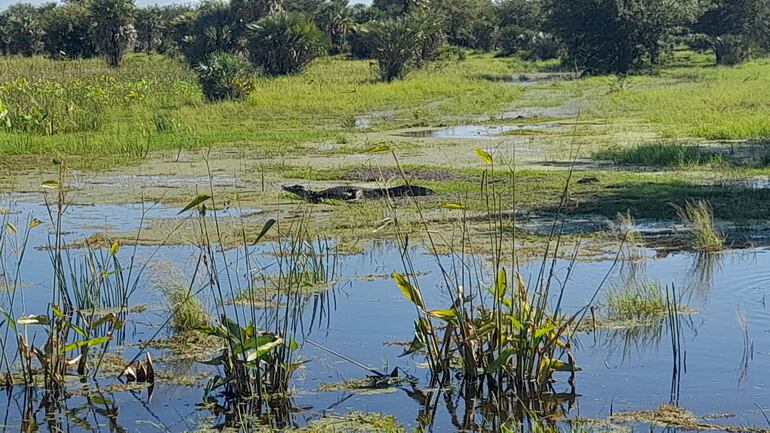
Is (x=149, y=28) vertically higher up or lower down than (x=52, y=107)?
higher up

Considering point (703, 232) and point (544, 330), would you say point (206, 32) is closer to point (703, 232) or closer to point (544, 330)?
point (703, 232)

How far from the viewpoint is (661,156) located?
48.9 feet

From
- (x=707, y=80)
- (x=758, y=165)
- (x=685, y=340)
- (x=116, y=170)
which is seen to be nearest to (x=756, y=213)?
(x=758, y=165)

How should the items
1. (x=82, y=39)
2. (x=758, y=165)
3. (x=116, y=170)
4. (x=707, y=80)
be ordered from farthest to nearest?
(x=82, y=39)
(x=707, y=80)
(x=116, y=170)
(x=758, y=165)

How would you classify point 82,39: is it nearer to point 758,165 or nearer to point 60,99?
point 60,99

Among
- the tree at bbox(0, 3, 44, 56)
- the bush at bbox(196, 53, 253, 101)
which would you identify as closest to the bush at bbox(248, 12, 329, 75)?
the bush at bbox(196, 53, 253, 101)

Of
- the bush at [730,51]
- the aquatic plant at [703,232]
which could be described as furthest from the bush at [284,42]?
the aquatic plant at [703,232]

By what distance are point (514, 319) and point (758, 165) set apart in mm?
9477

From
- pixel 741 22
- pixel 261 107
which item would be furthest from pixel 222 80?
Result: pixel 741 22

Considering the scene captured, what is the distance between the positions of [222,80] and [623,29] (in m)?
18.3

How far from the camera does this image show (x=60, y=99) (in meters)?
22.1

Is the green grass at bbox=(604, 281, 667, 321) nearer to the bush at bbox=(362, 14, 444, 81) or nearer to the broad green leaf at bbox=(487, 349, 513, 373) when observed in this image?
the broad green leaf at bbox=(487, 349, 513, 373)

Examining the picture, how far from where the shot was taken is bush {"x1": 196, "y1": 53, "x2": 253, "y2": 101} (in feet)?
82.4

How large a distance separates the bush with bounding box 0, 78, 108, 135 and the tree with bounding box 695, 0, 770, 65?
89.8 ft
